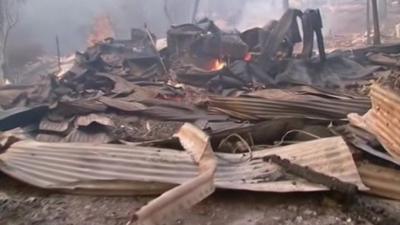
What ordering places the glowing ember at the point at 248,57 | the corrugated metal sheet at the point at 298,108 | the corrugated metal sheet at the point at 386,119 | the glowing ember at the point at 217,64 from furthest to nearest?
the glowing ember at the point at 217,64 < the glowing ember at the point at 248,57 < the corrugated metal sheet at the point at 298,108 < the corrugated metal sheet at the point at 386,119

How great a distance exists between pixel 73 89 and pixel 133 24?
673 inches

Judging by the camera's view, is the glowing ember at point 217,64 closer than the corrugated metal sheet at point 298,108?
No

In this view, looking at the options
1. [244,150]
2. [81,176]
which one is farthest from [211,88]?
[81,176]

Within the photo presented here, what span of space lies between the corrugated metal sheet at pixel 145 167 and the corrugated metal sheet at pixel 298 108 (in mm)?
1598

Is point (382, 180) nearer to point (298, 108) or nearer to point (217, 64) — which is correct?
point (298, 108)

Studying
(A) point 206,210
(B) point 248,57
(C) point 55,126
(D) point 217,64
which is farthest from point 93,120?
(B) point 248,57

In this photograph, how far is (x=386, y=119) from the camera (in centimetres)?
312

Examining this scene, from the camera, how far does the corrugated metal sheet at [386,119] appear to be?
296 cm

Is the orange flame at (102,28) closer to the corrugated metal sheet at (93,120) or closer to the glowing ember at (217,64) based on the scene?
the glowing ember at (217,64)

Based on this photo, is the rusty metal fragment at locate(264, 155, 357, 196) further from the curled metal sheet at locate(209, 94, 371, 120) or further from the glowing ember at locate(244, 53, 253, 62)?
the glowing ember at locate(244, 53, 253, 62)

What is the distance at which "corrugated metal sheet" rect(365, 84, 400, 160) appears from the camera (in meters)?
2.96

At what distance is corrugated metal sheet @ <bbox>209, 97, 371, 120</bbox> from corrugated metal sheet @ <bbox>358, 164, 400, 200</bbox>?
1847 mm

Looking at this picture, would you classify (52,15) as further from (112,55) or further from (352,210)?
(352,210)

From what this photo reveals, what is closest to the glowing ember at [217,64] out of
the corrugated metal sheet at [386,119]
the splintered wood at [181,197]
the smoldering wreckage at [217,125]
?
the smoldering wreckage at [217,125]
